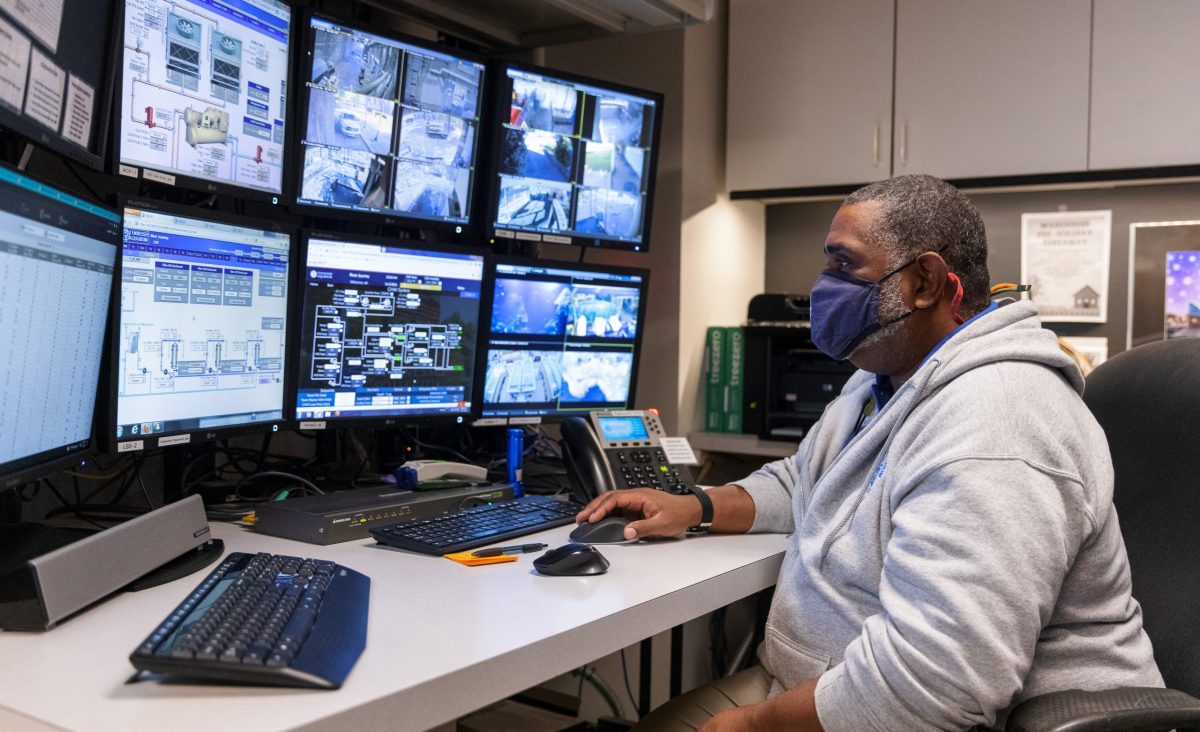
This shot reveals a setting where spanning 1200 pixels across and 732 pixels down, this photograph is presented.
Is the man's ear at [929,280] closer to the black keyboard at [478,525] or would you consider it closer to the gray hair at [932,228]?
the gray hair at [932,228]

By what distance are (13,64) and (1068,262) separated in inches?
111

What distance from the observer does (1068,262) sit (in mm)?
2963

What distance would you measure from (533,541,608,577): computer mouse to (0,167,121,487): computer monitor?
63 centimetres

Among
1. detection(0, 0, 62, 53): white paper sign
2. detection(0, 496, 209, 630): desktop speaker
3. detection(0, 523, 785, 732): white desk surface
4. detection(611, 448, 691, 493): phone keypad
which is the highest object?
detection(0, 0, 62, 53): white paper sign

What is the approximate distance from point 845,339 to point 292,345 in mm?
973

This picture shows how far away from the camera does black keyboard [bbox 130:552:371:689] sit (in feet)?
2.69

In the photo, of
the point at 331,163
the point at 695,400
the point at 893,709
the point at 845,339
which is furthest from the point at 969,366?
the point at 695,400

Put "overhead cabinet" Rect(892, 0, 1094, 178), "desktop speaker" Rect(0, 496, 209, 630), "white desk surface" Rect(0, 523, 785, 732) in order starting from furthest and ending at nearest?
"overhead cabinet" Rect(892, 0, 1094, 178)
"desktop speaker" Rect(0, 496, 209, 630)
"white desk surface" Rect(0, 523, 785, 732)

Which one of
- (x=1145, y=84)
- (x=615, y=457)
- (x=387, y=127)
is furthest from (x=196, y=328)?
(x=1145, y=84)

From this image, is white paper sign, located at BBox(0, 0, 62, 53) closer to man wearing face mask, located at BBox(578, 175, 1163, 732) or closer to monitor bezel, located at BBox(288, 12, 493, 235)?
monitor bezel, located at BBox(288, 12, 493, 235)

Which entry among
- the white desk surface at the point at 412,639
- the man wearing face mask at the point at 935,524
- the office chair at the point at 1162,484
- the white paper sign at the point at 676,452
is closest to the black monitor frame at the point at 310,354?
the white desk surface at the point at 412,639

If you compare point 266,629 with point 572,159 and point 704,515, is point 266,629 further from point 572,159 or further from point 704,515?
point 572,159

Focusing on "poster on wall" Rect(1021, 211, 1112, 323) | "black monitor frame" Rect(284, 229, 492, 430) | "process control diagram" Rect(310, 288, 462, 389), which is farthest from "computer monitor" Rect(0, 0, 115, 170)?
"poster on wall" Rect(1021, 211, 1112, 323)

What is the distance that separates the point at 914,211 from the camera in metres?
1.34
